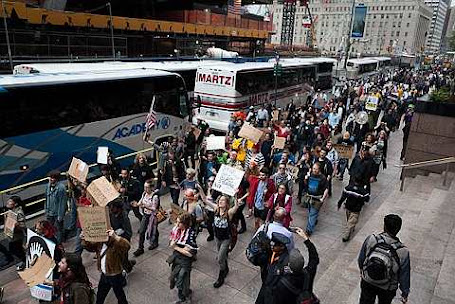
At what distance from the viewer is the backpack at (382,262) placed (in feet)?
15.5

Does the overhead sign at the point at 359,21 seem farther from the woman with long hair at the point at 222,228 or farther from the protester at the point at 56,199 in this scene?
the protester at the point at 56,199

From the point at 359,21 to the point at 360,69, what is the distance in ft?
65.3

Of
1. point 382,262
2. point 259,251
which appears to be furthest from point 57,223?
point 382,262

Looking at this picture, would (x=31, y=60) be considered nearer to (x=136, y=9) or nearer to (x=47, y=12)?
(x=47, y=12)

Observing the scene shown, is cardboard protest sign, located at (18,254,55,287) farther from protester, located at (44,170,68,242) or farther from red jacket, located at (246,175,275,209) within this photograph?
red jacket, located at (246,175,275,209)

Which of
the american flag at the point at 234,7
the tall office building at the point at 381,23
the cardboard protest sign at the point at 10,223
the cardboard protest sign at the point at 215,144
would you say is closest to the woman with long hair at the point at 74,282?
the cardboard protest sign at the point at 10,223

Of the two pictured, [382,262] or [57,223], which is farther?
[57,223]

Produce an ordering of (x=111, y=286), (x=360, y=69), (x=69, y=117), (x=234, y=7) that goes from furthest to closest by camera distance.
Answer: (x=234, y=7) → (x=360, y=69) → (x=69, y=117) → (x=111, y=286)

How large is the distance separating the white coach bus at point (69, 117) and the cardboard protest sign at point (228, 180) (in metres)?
4.91

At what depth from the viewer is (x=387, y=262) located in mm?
4730

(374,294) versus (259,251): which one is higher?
(259,251)

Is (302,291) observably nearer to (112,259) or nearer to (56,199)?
(112,259)

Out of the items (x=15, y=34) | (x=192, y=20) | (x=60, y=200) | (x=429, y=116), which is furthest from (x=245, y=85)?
(x=192, y=20)

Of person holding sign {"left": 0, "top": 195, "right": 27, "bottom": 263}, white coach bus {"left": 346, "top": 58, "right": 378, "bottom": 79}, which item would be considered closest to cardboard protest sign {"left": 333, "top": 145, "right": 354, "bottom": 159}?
person holding sign {"left": 0, "top": 195, "right": 27, "bottom": 263}
